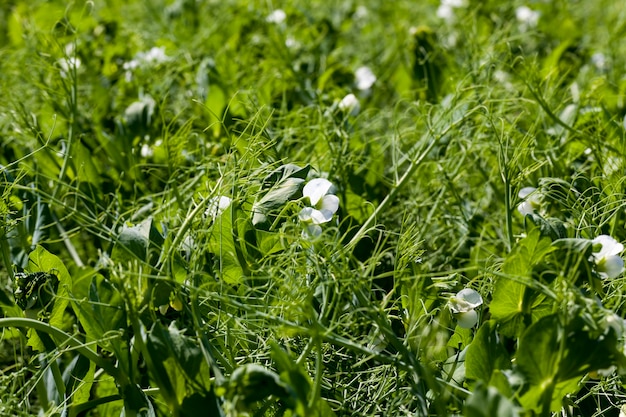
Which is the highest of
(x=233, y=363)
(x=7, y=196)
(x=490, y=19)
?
(x=7, y=196)

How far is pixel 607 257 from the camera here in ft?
2.74

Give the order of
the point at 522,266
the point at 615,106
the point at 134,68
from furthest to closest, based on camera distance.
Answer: the point at 134,68
the point at 615,106
the point at 522,266

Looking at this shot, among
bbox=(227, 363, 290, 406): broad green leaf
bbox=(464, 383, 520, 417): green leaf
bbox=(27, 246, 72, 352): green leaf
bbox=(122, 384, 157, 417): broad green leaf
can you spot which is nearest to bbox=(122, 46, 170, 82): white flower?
bbox=(27, 246, 72, 352): green leaf

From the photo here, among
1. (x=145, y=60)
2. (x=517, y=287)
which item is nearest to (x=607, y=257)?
(x=517, y=287)

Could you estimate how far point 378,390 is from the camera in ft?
3.03

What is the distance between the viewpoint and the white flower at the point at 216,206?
37.5 inches

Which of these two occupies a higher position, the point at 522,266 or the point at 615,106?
the point at 522,266

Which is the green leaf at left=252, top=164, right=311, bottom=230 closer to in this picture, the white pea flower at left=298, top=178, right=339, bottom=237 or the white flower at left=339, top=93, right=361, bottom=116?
the white pea flower at left=298, top=178, right=339, bottom=237

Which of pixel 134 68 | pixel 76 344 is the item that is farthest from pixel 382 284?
pixel 134 68

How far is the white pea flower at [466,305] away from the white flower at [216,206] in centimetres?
29

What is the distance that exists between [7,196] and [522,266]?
25.6 inches

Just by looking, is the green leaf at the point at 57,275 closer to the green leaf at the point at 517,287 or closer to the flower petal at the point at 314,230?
the flower petal at the point at 314,230

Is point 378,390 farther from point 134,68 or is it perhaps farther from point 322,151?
point 134,68

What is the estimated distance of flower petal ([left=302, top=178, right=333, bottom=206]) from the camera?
3.01ft
